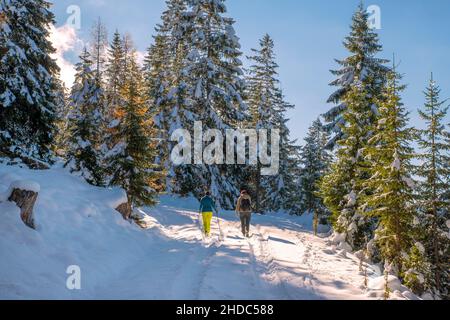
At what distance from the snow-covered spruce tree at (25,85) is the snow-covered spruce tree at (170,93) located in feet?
27.2

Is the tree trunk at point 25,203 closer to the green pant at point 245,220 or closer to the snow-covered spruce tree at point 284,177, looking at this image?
the green pant at point 245,220

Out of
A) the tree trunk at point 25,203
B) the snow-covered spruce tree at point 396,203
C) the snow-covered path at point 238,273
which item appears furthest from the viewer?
the snow-covered spruce tree at point 396,203

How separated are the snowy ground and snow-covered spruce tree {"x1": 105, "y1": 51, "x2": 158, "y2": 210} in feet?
4.99

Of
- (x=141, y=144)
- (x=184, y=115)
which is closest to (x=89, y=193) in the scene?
(x=141, y=144)

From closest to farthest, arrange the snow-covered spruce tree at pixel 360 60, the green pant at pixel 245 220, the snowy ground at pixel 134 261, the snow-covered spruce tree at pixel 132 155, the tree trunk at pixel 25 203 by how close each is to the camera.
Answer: the snowy ground at pixel 134 261, the tree trunk at pixel 25 203, the green pant at pixel 245 220, the snow-covered spruce tree at pixel 132 155, the snow-covered spruce tree at pixel 360 60

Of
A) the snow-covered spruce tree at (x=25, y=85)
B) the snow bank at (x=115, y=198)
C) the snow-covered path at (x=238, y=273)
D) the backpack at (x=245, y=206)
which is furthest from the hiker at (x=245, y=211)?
the snow-covered spruce tree at (x=25, y=85)

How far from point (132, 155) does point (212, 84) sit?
1226 centimetres

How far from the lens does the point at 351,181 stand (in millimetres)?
17938

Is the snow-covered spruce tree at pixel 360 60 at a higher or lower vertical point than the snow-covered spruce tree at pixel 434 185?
higher

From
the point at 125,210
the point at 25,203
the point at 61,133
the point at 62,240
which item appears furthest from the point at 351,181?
→ the point at 61,133

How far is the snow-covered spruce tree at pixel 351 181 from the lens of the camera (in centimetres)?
1731

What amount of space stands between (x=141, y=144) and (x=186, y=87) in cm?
1182

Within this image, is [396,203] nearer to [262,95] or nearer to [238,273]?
[238,273]

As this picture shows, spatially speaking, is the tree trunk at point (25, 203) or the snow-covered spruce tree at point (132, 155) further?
the snow-covered spruce tree at point (132, 155)
